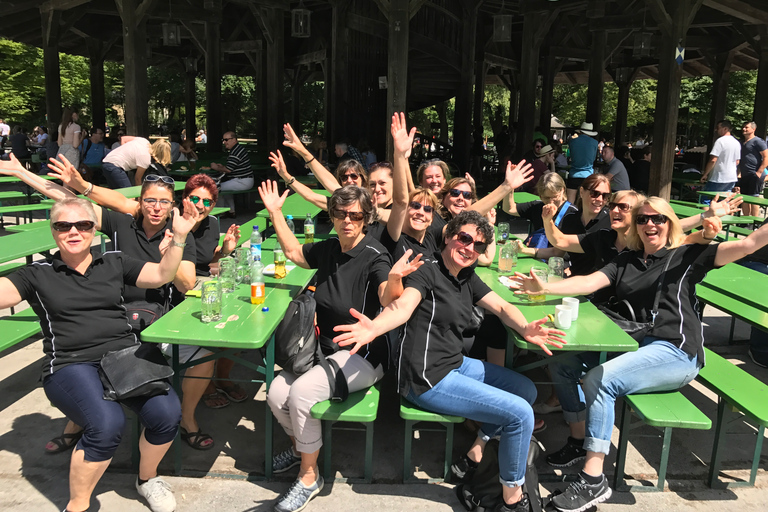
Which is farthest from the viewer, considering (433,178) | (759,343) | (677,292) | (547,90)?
(547,90)

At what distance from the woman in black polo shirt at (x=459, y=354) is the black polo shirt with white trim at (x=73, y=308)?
1.13 metres

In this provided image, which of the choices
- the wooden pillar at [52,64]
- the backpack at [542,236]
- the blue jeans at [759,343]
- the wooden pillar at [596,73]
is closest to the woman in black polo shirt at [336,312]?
the backpack at [542,236]

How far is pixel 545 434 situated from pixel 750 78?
28500 millimetres

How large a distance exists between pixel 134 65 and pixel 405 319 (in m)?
7.96

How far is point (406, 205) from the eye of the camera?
332 cm

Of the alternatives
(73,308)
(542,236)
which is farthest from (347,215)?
(542,236)

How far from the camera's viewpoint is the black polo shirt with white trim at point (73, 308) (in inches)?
104

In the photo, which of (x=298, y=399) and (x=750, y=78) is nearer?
(x=298, y=399)

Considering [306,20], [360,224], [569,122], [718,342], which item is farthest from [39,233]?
[569,122]

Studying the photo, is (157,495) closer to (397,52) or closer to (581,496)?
(581,496)

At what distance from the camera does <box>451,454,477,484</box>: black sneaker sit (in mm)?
2953

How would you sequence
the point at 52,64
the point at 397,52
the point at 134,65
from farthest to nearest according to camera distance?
the point at 52,64 → the point at 134,65 → the point at 397,52

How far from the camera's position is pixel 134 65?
891cm

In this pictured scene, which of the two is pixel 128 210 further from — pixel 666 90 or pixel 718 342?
pixel 666 90
